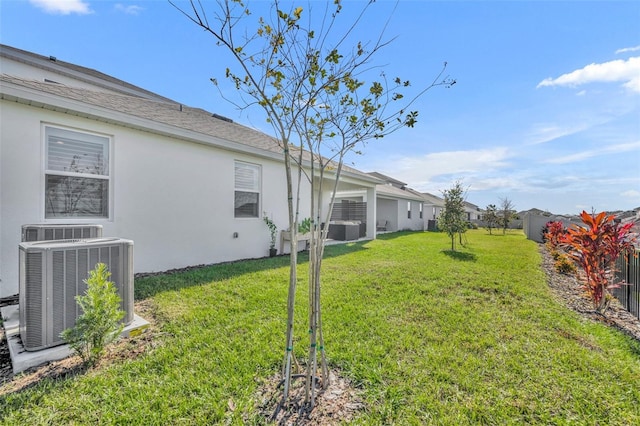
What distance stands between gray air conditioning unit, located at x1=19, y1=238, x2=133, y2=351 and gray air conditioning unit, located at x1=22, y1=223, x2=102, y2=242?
49.1 inches

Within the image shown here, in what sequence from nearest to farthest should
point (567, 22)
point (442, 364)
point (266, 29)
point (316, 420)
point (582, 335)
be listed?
point (316, 420) < point (266, 29) < point (442, 364) < point (582, 335) < point (567, 22)

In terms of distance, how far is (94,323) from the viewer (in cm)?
248

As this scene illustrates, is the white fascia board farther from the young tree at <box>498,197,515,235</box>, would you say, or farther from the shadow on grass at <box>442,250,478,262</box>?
the young tree at <box>498,197,515,235</box>

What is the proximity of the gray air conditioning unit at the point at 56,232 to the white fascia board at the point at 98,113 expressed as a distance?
1.98 m

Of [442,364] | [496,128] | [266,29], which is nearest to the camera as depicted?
[266,29]

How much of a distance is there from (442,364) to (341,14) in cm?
338

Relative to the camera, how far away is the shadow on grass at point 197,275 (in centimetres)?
476

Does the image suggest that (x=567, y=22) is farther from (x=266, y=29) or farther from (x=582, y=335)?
(x=266, y=29)

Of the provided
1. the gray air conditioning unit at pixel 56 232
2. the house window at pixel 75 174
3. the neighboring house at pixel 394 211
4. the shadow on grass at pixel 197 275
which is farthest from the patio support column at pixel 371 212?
the gray air conditioning unit at pixel 56 232

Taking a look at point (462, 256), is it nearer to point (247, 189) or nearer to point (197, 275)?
point (247, 189)

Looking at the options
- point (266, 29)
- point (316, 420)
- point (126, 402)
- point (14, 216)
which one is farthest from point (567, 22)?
point (14, 216)

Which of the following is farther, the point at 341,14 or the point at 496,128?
the point at 496,128

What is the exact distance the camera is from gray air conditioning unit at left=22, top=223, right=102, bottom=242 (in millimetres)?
3736

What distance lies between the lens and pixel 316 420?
198cm
